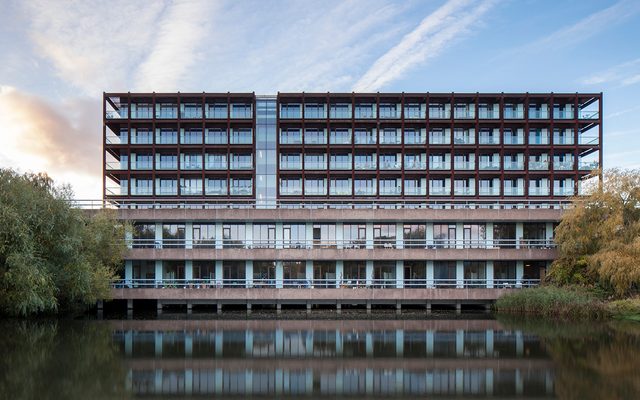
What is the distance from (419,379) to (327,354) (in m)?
5.45

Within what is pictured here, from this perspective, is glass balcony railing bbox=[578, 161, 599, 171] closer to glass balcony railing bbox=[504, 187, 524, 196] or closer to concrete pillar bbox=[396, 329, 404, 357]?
glass balcony railing bbox=[504, 187, 524, 196]

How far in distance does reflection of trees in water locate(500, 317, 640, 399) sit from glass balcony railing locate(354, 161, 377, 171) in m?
34.3

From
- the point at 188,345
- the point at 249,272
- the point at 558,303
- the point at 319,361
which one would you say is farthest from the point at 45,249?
the point at 558,303

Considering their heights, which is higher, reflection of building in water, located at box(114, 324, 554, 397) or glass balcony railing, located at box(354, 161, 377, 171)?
glass balcony railing, located at box(354, 161, 377, 171)

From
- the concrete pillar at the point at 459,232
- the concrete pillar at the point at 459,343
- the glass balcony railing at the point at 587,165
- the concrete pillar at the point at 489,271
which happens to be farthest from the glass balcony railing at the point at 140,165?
the glass balcony railing at the point at 587,165

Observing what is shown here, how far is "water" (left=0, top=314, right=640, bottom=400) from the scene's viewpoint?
16.1 metres

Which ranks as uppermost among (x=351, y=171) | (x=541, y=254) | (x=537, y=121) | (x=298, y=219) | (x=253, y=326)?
(x=537, y=121)

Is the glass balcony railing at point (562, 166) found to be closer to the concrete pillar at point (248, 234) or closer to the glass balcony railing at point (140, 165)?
the concrete pillar at point (248, 234)

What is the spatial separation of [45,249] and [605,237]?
122 feet

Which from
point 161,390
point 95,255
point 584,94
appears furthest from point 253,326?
point 584,94

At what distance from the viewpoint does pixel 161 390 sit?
16141 millimetres

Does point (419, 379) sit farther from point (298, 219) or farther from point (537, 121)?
point (537, 121)

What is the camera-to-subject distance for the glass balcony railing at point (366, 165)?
65125 mm

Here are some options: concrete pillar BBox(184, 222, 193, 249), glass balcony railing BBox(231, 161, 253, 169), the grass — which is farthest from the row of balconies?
the grass
